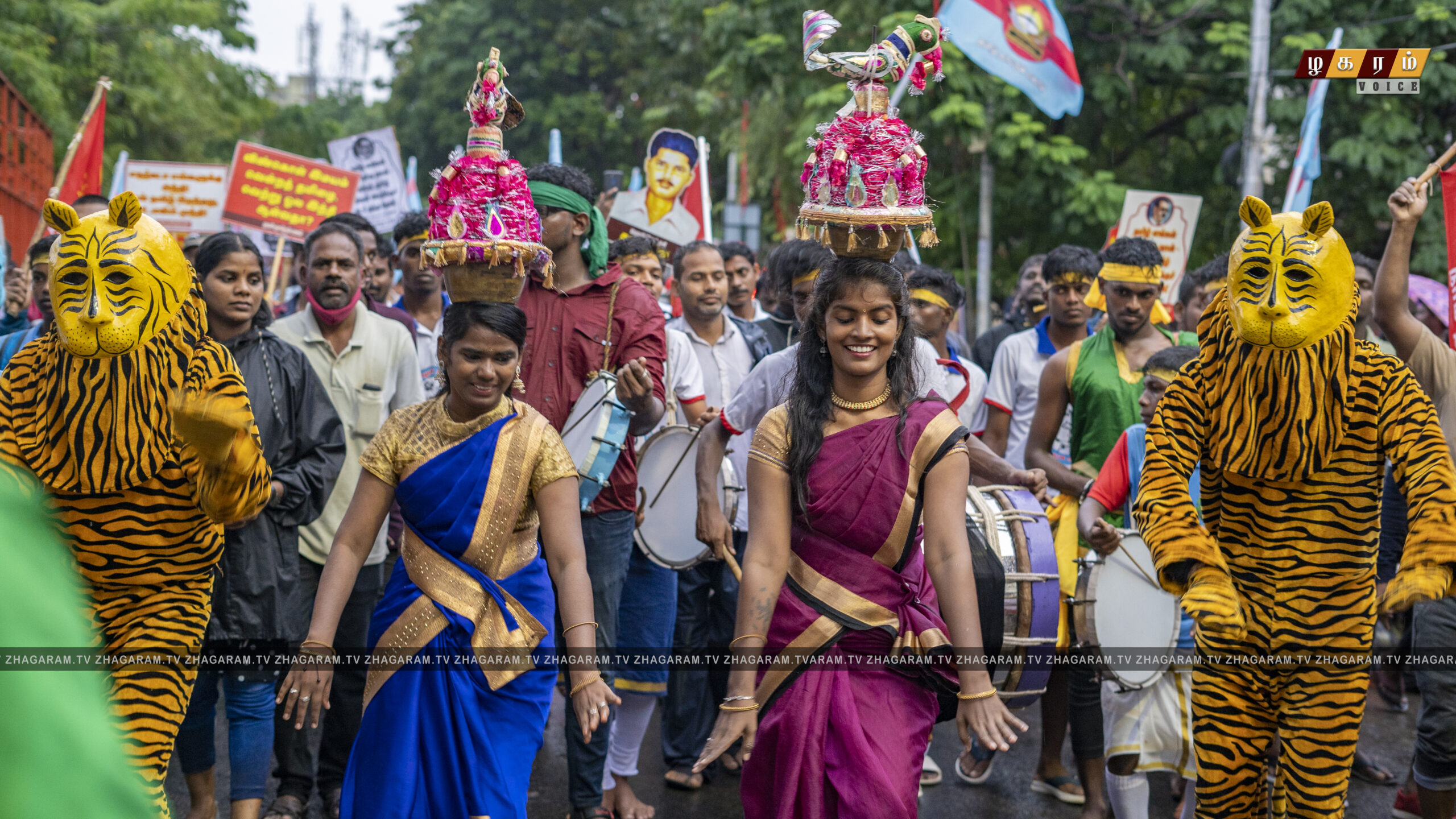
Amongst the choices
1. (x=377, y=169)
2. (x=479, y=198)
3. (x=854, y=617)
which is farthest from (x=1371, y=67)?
(x=377, y=169)

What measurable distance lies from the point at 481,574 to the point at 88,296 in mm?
1428

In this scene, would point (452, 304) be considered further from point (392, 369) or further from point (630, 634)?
point (630, 634)

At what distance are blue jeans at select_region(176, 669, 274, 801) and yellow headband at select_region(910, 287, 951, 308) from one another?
3924mm

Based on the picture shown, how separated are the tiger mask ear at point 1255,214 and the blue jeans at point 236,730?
3.87 meters

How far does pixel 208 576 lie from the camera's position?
4.20m

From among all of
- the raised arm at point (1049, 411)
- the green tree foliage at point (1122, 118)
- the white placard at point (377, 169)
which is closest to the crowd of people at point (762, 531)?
the raised arm at point (1049, 411)

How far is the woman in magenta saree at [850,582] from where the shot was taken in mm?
3650

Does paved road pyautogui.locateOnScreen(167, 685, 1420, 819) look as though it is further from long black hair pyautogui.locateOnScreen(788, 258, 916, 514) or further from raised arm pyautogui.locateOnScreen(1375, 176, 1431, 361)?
long black hair pyautogui.locateOnScreen(788, 258, 916, 514)

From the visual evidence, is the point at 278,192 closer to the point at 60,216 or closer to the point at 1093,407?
the point at 60,216

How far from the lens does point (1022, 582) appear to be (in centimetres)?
481

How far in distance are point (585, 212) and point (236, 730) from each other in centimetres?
246

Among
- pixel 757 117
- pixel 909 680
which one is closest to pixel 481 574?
pixel 909 680

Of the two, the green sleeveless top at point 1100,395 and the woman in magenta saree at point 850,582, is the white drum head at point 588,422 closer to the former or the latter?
the woman in magenta saree at point 850,582

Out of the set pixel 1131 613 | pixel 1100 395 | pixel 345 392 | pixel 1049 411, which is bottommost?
pixel 1131 613
